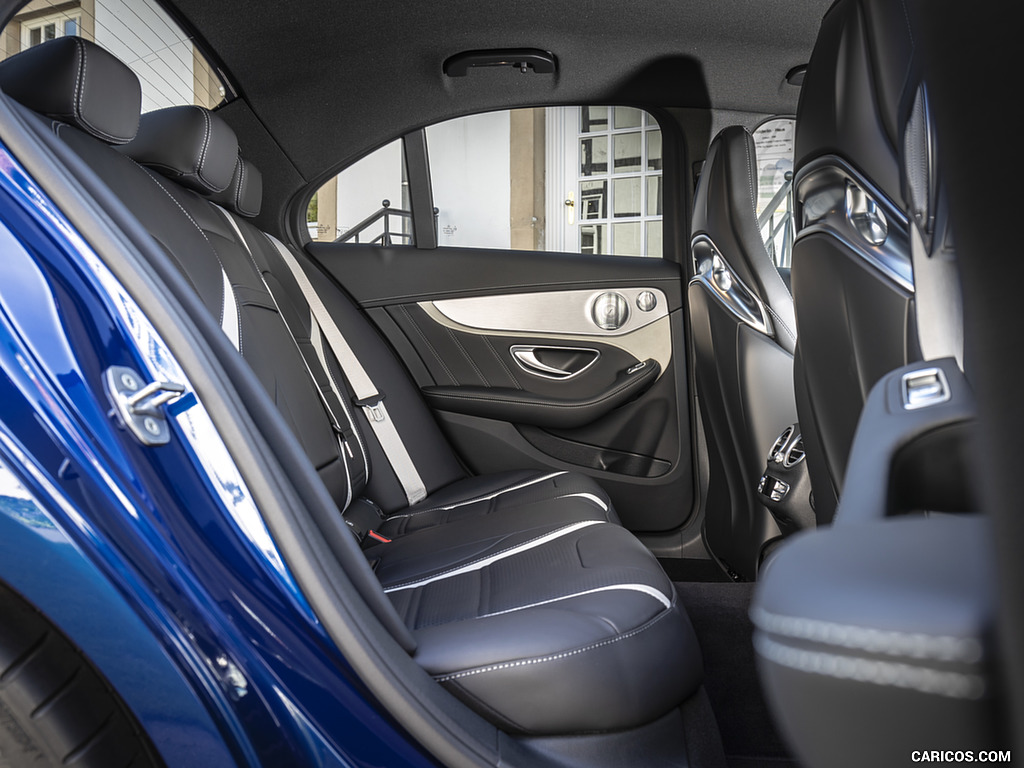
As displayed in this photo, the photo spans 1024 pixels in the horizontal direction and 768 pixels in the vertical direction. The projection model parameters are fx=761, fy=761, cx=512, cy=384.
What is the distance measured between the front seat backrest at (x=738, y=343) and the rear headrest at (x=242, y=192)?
0.95 metres

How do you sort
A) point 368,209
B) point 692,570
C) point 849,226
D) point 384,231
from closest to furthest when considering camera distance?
1. point 849,226
2. point 692,570
3. point 384,231
4. point 368,209

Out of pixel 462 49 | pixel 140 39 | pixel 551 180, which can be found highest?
pixel 551 180

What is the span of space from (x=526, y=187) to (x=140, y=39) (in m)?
4.27

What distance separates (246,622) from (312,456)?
69 centimetres

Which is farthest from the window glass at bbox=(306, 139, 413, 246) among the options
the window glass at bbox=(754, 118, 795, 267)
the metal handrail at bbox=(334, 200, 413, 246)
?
the window glass at bbox=(754, 118, 795, 267)

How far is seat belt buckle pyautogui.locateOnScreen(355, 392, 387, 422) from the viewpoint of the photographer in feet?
5.59

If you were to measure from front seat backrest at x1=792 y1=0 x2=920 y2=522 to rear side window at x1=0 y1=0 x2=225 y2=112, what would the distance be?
85 cm

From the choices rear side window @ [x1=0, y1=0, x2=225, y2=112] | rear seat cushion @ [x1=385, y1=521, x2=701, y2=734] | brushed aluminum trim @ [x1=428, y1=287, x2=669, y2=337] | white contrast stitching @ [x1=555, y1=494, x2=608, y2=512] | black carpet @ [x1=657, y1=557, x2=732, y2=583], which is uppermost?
rear side window @ [x1=0, y1=0, x2=225, y2=112]

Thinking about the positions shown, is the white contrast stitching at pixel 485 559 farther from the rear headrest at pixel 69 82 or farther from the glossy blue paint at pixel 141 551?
the rear headrest at pixel 69 82

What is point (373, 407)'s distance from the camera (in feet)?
5.63

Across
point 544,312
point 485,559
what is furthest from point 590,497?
point 544,312

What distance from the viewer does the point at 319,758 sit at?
2.13 ft

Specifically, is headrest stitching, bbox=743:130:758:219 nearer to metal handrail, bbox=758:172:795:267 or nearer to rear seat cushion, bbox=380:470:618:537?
metal handrail, bbox=758:172:795:267

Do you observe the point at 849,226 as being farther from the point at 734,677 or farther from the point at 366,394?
the point at 366,394
